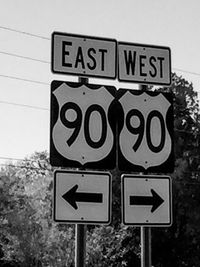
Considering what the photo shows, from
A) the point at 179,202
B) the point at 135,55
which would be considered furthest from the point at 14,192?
the point at 135,55

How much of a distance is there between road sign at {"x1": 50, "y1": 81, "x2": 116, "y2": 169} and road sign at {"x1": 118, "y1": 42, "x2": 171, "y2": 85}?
0.46m

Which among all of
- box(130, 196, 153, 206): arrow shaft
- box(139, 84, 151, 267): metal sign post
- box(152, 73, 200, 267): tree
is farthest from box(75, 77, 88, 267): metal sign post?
box(152, 73, 200, 267): tree

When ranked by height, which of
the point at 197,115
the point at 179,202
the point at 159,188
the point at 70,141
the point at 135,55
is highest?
the point at 197,115

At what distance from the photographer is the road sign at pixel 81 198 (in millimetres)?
5074

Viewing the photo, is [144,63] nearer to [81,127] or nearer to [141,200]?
[81,127]

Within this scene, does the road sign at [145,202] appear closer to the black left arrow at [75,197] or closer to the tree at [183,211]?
the black left arrow at [75,197]

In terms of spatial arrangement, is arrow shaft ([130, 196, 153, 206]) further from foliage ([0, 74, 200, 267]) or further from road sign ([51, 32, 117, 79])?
foliage ([0, 74, 200, 267])

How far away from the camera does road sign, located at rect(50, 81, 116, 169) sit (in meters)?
5.20

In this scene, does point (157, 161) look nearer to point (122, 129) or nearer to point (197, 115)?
point (122, 129)

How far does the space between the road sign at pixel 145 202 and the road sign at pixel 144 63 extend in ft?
3.21

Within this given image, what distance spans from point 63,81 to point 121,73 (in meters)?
0.66

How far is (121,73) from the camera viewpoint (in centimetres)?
576

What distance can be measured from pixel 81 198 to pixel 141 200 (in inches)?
23.7

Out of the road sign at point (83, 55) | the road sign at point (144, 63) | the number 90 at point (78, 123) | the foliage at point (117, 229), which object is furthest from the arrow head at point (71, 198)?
the foliage at point (117, 229)
